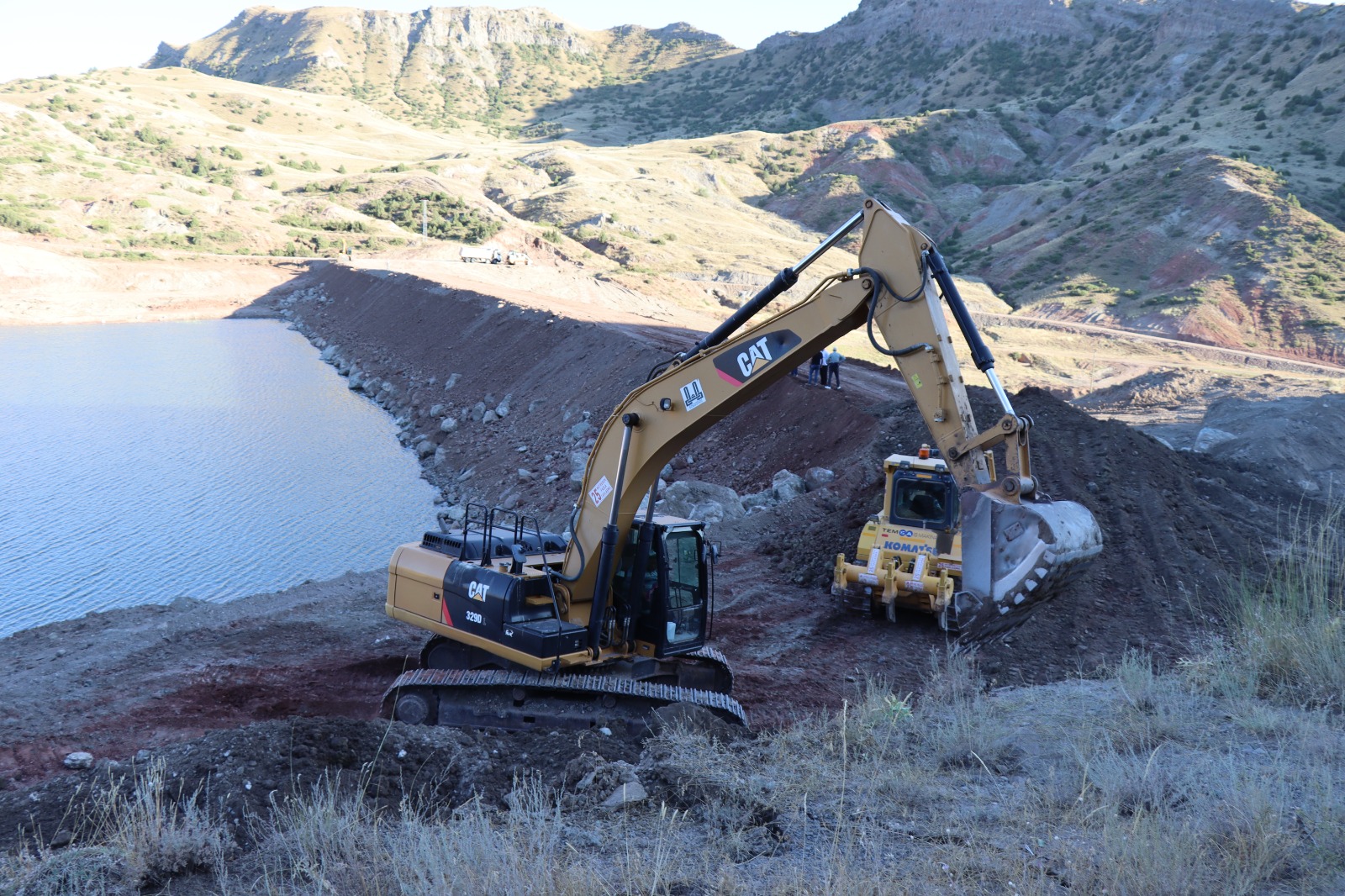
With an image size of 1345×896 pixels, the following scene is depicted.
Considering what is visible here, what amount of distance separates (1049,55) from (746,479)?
100994 mm

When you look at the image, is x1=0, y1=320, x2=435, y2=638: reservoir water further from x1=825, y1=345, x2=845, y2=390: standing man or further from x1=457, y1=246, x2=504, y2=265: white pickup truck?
x1=457, y1=246, x2=504, y2=265: white pickup truck

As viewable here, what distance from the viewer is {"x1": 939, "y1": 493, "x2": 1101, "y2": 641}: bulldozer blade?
670 cm

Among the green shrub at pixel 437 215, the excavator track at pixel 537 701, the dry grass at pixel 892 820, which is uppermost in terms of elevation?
the green shrub at pixel 437 215

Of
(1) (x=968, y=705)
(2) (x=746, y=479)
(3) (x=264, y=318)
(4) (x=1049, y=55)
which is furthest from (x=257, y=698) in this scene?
(4) (x=1049, y=55)

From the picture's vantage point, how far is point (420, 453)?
951 inches

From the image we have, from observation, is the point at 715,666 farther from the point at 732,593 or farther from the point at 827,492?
the point at 827,492

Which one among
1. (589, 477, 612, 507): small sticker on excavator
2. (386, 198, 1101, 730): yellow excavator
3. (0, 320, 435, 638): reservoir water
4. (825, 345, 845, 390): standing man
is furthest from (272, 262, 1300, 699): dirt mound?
(589, 477, 612, 507): small sticker on excavator

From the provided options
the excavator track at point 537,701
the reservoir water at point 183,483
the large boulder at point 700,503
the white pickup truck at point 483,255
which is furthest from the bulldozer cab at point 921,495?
the white pickup truck at point 483,255

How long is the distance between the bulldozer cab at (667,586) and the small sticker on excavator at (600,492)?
0.40 metres

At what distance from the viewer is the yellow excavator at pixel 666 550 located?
6.88 metres

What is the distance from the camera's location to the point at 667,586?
328 inches

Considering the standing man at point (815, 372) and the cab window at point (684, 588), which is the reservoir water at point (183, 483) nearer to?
the cab window at point (684, 588)

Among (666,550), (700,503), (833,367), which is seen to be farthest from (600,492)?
(833,367)

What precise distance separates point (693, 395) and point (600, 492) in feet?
3.86
